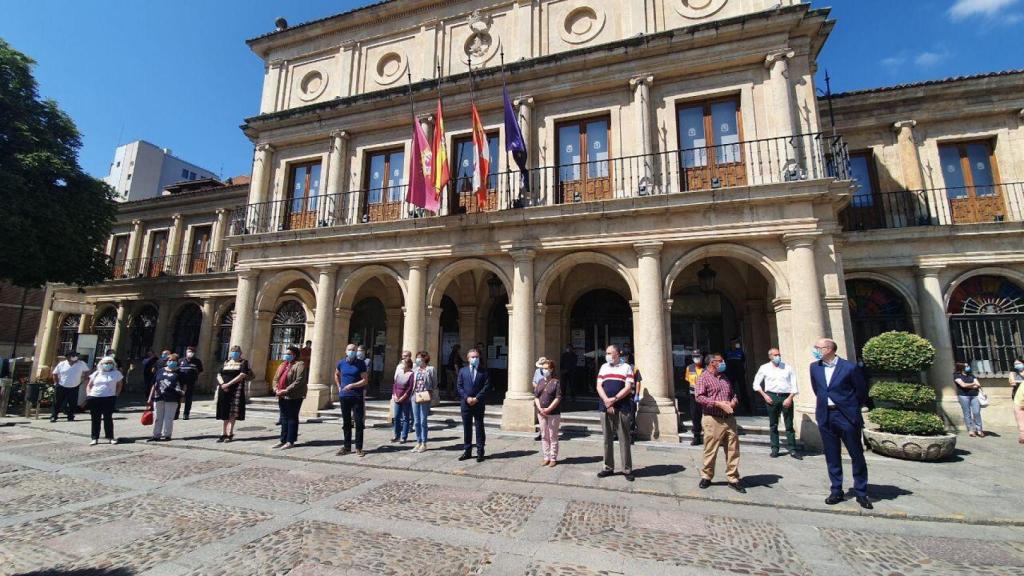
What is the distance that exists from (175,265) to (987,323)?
29.0 m

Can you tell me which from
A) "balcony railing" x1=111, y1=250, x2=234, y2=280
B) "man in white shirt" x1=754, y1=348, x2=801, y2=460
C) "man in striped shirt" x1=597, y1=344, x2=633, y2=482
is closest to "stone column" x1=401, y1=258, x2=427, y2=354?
"man in striped shirt" x1=597, y1=344, x2=633, y2=482

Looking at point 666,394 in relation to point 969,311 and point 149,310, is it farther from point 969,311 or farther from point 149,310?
point 149,310

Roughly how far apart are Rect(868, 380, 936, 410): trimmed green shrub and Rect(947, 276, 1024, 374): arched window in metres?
6.03

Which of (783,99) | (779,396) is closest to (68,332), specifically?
(779,396)

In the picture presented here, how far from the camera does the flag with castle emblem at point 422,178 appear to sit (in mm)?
10688

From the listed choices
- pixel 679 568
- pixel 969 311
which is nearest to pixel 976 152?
pixel 969 311

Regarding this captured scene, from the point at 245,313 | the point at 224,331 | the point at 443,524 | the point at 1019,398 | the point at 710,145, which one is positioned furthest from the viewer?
the point at 224,331

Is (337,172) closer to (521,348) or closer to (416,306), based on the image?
(416,306)

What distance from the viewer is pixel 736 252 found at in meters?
9.18

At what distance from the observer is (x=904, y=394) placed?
7.39m

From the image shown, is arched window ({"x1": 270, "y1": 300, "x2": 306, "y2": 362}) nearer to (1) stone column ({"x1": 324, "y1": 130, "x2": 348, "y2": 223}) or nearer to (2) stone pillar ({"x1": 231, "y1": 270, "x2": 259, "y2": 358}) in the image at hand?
(2) stone pillar ({"x1": 231, "y1": 270, "x2": 259, "y2": 358})

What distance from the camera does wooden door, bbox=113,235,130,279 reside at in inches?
819

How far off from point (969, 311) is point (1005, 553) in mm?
10852

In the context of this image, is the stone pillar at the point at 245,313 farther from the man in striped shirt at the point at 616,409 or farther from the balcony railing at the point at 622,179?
the man in striped shirt at the point at 616,409
